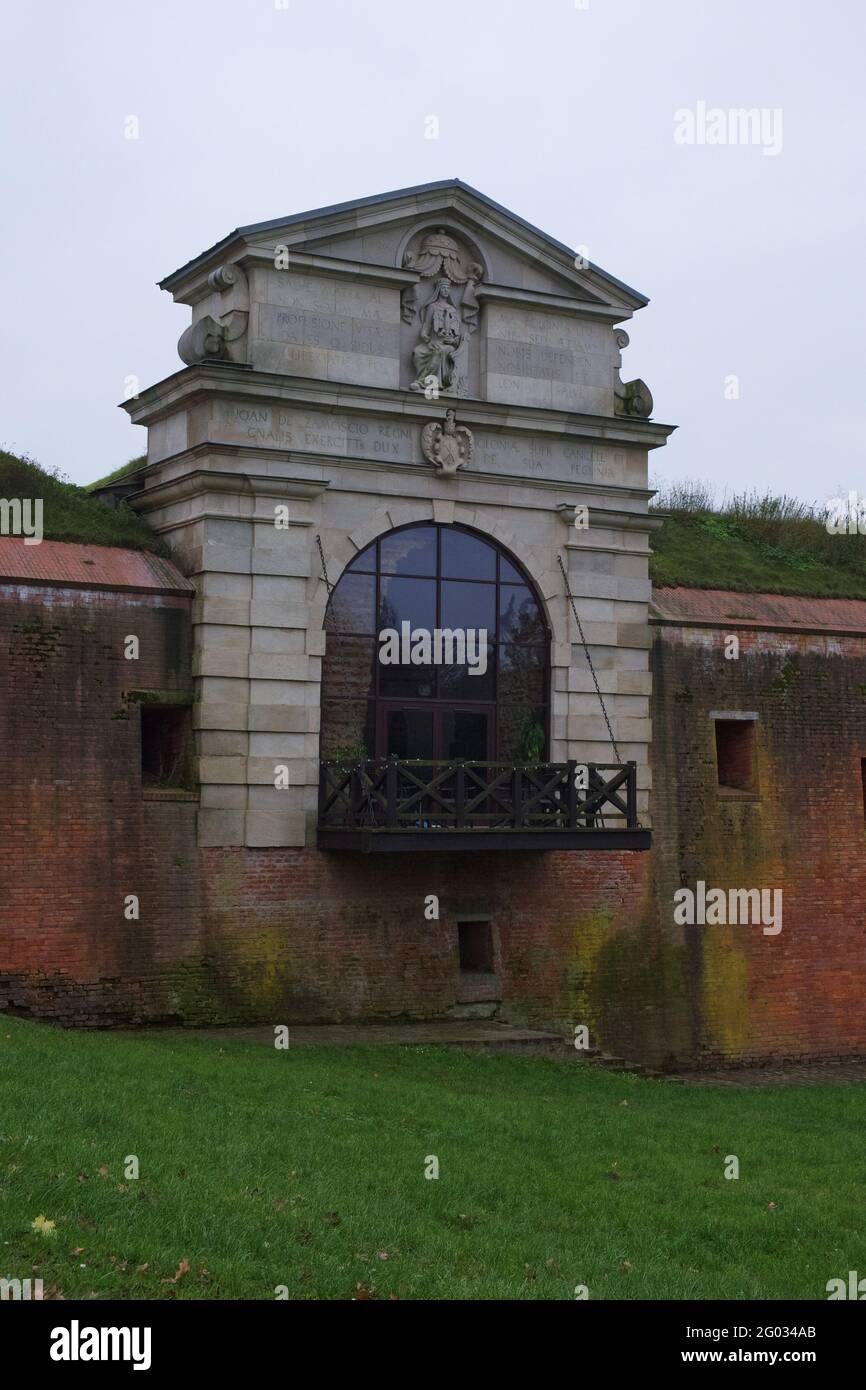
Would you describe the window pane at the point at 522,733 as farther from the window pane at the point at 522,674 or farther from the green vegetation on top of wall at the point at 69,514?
the green vegetation on top of wall at the point at 69,514

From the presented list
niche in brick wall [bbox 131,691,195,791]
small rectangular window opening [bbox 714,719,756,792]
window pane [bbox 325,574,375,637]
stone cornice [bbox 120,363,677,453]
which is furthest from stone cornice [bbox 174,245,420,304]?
small rectangular window opening [bbox 714,719,756,792]

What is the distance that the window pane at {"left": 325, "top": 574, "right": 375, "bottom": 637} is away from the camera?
17344 mm

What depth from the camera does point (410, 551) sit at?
17859 mm

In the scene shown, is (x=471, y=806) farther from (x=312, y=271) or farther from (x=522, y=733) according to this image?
(x=312, y=271)

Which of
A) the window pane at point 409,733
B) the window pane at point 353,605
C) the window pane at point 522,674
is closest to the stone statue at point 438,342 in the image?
the window pane at point 353,605

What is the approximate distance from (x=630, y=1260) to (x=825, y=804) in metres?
12.2

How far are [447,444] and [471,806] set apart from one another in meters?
4.47

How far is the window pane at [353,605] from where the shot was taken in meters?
17.3

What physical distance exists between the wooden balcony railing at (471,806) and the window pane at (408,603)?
5.58ft

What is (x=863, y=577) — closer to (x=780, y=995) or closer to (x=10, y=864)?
(x=780, y=995)

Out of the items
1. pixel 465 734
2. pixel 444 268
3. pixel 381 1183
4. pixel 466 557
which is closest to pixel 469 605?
pixel 466 557

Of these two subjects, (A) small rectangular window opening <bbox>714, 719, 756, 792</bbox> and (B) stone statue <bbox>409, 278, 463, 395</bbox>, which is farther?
(A) small rectangular window opening <bbox>714, 719, 756, 792</bbox>

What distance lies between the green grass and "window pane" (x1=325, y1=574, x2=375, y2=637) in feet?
16.2

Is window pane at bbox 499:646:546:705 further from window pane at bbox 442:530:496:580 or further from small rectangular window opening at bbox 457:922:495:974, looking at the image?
small rectangular window opening at bbox 457:922:495:974
